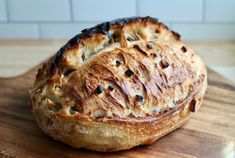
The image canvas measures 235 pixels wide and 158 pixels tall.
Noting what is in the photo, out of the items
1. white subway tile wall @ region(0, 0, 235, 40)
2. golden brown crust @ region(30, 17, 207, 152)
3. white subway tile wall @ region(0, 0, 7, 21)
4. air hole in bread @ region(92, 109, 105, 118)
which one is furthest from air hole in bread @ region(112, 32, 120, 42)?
white subway tile wall @ region(0, 0, 7, 21)

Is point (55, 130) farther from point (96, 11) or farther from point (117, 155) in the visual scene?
point (96, 11)

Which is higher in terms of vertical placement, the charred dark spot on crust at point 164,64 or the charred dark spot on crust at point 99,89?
the charred dark spot on crust at point 164,64

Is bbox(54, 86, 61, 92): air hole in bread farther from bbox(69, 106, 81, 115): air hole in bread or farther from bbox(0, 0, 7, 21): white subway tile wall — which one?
bbox(0, 0, 7, 21): white subway tile wall

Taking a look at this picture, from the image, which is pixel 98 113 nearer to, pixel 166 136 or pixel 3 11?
pixel 166 136

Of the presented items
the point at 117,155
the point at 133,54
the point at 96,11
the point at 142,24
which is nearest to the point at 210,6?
the point at 96,11

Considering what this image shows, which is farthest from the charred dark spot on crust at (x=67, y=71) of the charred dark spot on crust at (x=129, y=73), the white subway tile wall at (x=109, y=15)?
the white subway tile wall at (x=109, y=15)

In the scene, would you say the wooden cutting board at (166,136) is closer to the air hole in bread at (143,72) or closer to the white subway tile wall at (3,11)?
the air hole in bread at (143,72)
